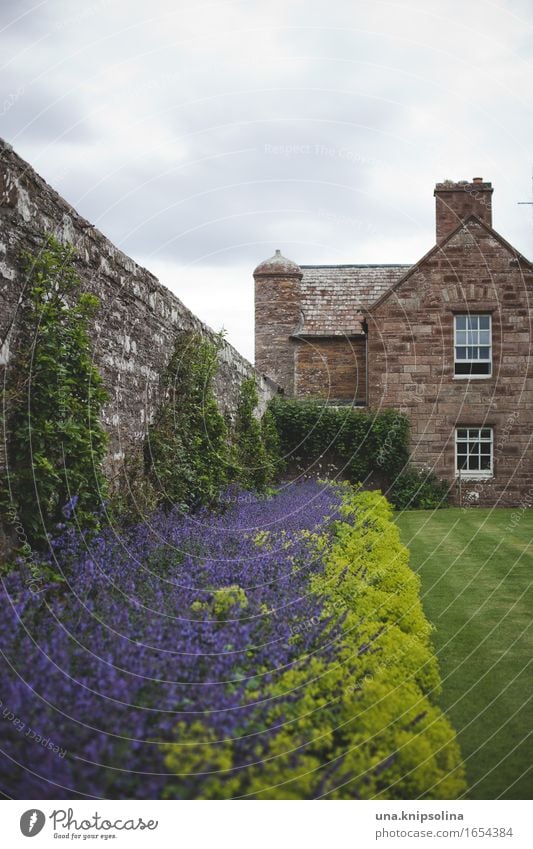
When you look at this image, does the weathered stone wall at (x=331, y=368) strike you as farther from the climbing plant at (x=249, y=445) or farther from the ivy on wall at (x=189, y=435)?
the ivy on wall at (x=189, y=435)

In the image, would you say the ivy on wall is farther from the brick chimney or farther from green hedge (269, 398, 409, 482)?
the brick chimney

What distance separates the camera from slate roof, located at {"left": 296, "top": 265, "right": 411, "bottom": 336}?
2233 cm

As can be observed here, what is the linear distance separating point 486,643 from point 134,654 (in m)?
4.02

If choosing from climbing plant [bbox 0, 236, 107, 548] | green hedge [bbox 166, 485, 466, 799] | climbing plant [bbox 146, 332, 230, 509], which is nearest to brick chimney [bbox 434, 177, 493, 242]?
climbing plant [bbox 146, 332, 230, 509]

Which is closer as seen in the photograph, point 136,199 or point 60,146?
point 60,146

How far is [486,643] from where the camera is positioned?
253 inches

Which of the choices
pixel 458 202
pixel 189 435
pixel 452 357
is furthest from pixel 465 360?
pixel 189 435

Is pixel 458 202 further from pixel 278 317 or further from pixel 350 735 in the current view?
pixel 350 735

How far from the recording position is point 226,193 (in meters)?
8.09

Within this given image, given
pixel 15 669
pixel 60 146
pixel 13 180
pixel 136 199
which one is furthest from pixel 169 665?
pixel 136 199

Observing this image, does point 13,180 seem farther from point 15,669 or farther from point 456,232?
point 456,232

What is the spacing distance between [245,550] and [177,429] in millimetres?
2678

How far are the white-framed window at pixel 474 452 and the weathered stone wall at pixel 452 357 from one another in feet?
0.58

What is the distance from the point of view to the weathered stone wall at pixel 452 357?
18.5m
